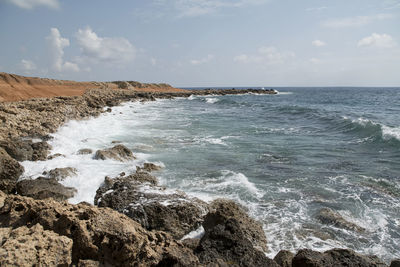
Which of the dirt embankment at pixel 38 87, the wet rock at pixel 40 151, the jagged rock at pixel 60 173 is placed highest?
the dirt embankment at pixel 38 87

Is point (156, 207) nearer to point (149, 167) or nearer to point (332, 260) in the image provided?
point (332, 260)

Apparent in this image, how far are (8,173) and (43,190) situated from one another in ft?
4.56

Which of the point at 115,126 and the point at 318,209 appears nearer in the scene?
the point at 318,209

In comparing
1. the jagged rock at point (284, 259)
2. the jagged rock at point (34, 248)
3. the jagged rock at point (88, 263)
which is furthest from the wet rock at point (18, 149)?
the jagged rock at point (284, 259)

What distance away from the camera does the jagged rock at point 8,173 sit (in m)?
7.14

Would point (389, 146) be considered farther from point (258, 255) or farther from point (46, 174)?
point (46, 174)

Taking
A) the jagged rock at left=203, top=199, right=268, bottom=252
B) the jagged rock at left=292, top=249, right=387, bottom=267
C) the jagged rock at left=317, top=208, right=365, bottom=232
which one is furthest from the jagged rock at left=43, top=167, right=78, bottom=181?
the jagged rock at left=317, top=208, right=365, bottom=232

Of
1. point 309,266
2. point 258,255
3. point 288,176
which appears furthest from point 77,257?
point 288,176

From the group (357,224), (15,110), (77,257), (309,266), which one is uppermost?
Result: (15,110)

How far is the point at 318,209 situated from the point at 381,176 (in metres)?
4.08

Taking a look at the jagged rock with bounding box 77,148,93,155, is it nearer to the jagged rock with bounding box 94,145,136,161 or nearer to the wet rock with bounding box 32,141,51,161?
the jagged rock with bounding box 94,145,136,161

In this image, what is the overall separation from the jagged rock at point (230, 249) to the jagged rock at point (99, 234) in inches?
15.8

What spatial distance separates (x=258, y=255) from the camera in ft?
13.8

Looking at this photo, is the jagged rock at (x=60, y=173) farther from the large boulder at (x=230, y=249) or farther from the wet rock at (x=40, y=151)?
the large boulder at (x=230, y=249)
